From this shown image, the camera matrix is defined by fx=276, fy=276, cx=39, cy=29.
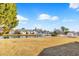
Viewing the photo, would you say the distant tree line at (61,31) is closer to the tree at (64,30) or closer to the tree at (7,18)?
the tree at (64,30)

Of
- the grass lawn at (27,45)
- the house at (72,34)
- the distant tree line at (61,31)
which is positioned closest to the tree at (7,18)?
the grass lawn at (27,45)

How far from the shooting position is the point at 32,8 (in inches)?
115

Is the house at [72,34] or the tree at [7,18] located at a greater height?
the tree at [7,18]

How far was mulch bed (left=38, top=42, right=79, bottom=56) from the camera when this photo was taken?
2898mm

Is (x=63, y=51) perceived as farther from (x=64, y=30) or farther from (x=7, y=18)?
(x=7, y=18)

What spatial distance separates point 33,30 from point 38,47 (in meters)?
0.19

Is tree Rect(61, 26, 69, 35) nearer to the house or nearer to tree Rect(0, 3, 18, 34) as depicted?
the house

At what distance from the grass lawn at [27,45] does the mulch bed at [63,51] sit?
4 centimetres

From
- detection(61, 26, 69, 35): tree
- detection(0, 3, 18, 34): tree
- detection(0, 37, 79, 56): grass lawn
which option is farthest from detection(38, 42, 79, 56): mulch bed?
detection(0, 3, 18, 34): tree

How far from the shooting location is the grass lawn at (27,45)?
292cm

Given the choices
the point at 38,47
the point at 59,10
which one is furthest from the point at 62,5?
the point at 38,47

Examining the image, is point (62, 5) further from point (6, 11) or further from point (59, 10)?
point (6, 11)

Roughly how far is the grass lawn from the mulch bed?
0.04 metres

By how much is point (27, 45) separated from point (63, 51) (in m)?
0.39
